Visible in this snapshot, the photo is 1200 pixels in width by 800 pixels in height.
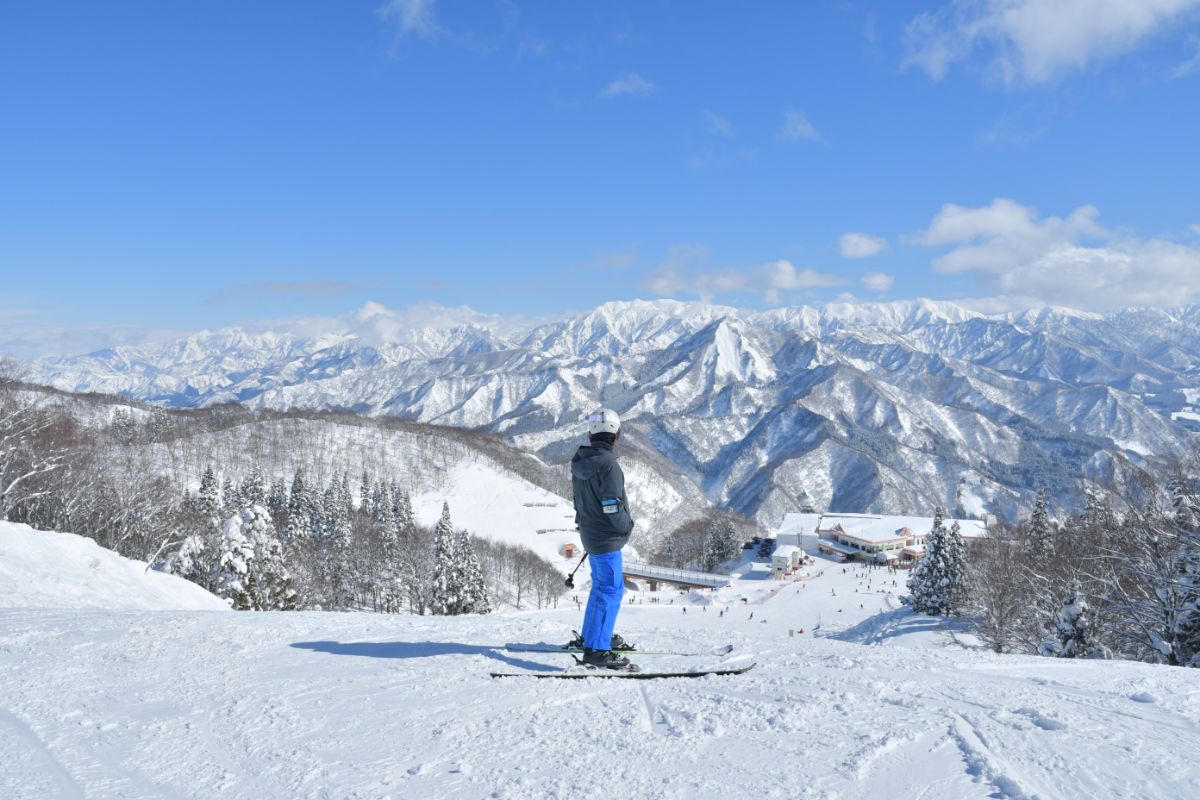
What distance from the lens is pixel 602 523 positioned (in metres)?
6.42

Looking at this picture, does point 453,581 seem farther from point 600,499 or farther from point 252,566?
point 600,499

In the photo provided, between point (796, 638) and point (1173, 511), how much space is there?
2238cm

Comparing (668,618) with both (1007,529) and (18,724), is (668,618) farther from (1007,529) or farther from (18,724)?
(1007,529)

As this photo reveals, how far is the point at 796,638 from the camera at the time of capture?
29.8 ft

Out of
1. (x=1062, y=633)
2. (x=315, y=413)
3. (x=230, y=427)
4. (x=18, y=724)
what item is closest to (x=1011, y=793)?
(x=18, y=724)

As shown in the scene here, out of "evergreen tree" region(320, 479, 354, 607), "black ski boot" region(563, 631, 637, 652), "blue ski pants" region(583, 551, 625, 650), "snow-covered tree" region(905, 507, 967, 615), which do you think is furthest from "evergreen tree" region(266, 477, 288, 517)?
"blue ski pants" region(583, 551, 625, 650)

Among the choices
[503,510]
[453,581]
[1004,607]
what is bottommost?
[503,510]

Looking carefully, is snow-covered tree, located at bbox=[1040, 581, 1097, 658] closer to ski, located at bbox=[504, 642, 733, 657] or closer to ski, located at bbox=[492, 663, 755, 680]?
ski, located at bbox=[504, 642, 733, 657]

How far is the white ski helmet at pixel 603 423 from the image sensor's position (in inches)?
258

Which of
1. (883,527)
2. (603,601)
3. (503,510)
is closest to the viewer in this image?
(603,601)

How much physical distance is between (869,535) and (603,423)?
116507 mm

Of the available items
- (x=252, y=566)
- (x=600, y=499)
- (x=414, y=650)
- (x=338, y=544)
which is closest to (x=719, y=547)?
(x=338, y=544)

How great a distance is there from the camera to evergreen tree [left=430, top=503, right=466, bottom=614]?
43.0 metres

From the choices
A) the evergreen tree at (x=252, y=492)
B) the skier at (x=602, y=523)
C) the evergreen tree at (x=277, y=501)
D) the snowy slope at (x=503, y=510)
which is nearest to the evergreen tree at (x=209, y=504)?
the evergreen tree at (x=252, y=492)
